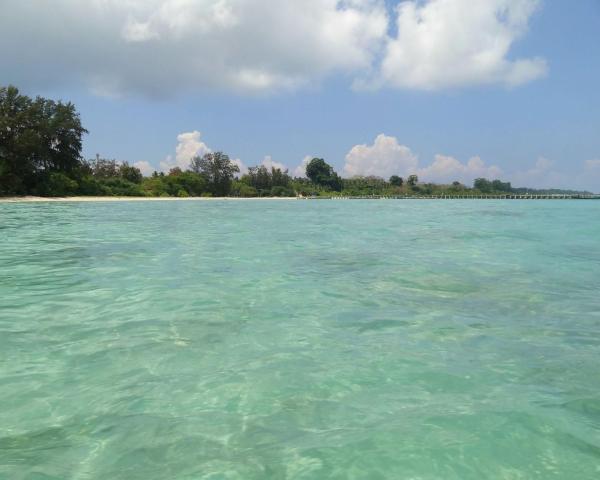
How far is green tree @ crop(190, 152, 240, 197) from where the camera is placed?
92562 millimetres

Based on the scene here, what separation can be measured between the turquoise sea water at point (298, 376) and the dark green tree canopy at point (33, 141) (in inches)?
1920

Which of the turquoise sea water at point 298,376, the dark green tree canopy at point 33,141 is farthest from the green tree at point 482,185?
the turquoise sea water at point 298,376

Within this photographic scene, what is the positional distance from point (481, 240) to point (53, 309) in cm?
1340

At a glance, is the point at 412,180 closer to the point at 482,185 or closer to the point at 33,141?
the point at 482,185

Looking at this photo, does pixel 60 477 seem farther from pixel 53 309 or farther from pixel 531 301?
pixel 531 301

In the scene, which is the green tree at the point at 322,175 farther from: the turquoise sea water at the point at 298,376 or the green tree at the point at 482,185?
the turquoise sea water at the point at 298,376

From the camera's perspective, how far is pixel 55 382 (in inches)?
150

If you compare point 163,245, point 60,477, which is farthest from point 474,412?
point 163,245

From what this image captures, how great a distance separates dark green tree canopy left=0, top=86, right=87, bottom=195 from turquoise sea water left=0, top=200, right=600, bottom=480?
48771 mm

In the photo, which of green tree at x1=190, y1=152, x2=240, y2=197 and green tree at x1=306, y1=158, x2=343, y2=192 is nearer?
green tree at x1=190, y1=152, x2=240, y2=197

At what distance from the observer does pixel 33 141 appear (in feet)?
165

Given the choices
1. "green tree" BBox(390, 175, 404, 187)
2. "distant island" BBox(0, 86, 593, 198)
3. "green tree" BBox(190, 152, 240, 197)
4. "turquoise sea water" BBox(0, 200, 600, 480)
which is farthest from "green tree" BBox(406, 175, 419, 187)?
"turquoise sea water" BBox(0, 200, 600, 480)

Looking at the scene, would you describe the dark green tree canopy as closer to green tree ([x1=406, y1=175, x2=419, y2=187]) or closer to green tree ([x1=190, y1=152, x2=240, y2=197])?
green tree ([x1=190, y1=152, x2=240, y2=197])

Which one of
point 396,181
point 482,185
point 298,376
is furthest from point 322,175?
point 298,376
